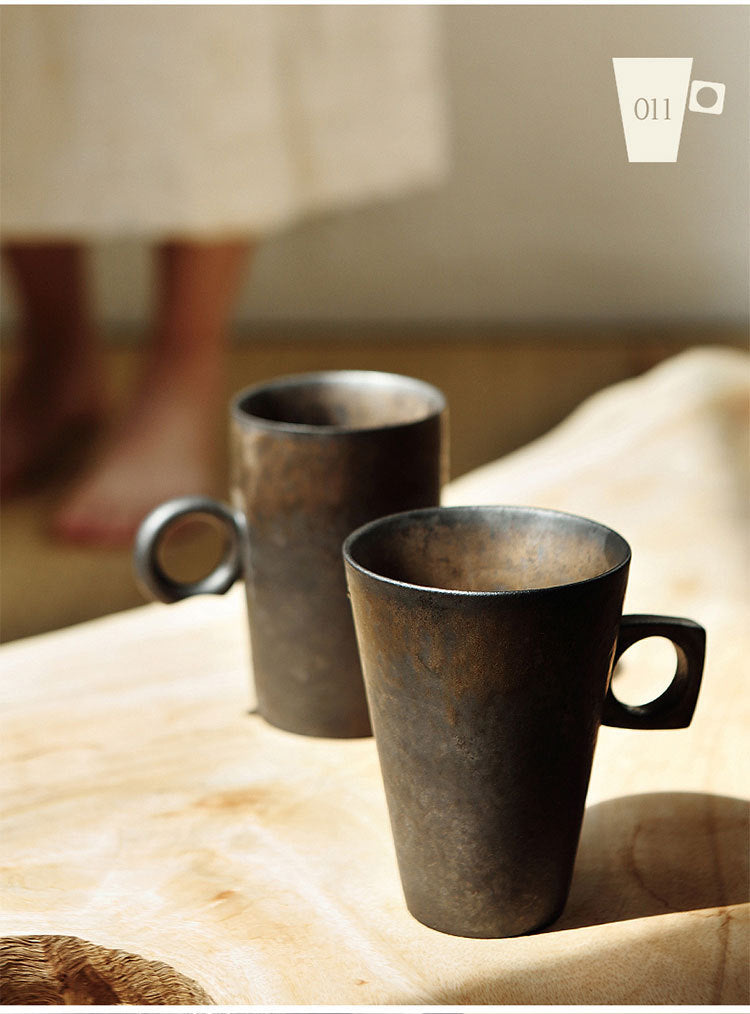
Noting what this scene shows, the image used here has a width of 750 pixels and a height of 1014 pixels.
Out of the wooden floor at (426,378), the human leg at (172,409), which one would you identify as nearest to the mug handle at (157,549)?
the wooden floor at (426,378)

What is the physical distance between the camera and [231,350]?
1.68 m

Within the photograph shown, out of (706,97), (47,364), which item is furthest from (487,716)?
(47,364)

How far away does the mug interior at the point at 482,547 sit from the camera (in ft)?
1.20

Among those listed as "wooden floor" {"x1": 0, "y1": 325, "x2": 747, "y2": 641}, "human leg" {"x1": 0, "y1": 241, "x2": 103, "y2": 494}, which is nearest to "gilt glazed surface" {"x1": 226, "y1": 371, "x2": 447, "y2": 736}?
"wooden floor" {"x1": 0, "y1": 325, "x2": 747, "y2": 641}

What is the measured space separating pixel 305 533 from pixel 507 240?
1.33 meters

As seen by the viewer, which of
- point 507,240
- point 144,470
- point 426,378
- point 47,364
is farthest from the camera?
point 507,240

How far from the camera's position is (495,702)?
32 cm

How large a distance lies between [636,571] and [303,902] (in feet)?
0.95

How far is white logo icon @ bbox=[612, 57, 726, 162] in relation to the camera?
37 cm

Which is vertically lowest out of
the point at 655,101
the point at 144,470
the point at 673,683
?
the point at 144,470

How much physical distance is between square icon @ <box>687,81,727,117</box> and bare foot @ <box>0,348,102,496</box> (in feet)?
3.57

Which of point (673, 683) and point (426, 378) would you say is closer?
point (673, 683)

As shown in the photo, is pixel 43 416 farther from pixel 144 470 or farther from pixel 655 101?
pixel 655 101

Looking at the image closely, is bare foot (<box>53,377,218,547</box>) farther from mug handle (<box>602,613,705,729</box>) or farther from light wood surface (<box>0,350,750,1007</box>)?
mug handle (<box>602,613,705,729</box>)
